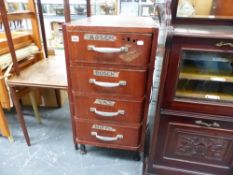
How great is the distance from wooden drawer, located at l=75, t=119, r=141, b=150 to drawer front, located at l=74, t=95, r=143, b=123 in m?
0.05

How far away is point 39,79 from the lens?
47.0 inches

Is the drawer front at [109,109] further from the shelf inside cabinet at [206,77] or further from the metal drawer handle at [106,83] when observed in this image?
the shelf inside cabinet at [206,77]

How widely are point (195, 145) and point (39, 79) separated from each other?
102 cm

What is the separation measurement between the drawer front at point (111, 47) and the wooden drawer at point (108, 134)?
16.6 inches

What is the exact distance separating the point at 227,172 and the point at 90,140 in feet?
2.73

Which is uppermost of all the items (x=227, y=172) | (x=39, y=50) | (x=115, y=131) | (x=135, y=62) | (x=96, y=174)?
(x=135, y=62)

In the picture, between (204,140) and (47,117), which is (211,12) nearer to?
(204,140)

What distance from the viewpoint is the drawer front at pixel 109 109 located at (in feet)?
3.43

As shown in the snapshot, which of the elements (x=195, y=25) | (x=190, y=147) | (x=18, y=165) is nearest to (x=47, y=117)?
(x=18, y=165)

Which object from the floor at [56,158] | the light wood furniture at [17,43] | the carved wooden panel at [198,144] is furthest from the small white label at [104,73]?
the floor at [56,158]

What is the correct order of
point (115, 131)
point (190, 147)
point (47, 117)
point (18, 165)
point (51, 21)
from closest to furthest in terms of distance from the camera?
point (190, 147) < point (115, 131) < point (18, 165) < point (47, 117) < point (51, 21)

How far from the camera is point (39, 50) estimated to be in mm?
1574

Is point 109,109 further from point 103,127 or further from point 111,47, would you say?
point 111,47

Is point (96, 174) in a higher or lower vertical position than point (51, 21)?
lower
